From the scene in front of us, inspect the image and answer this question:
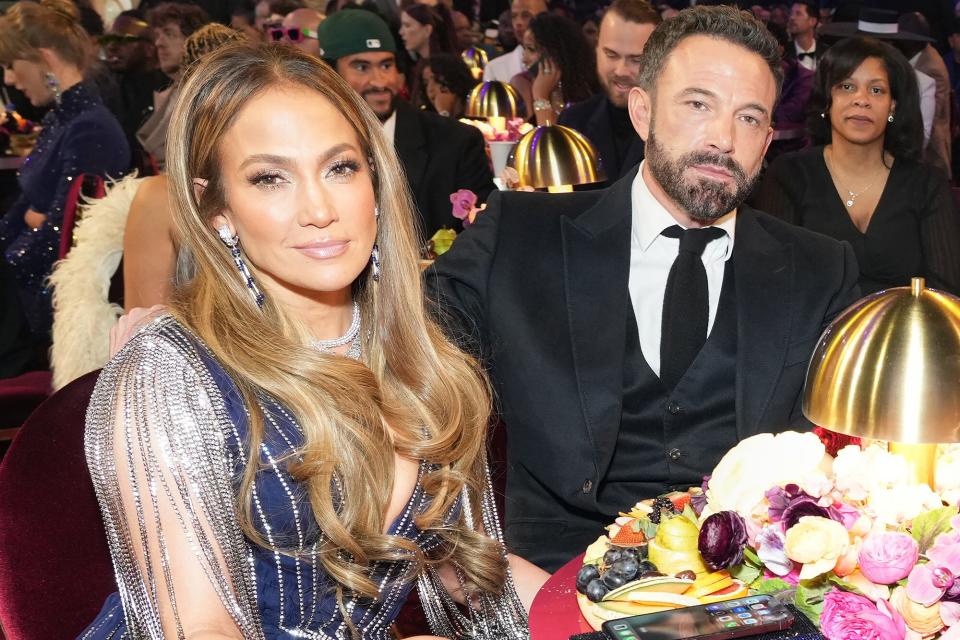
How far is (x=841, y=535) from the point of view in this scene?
1391 mm

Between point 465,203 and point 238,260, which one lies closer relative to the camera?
point 238,260

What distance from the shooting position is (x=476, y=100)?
234 inches

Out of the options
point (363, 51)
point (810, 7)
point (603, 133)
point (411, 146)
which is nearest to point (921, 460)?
point (603, 133)

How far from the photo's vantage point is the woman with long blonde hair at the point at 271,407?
5.18 ft

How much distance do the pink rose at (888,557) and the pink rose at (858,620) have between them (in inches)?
1.5

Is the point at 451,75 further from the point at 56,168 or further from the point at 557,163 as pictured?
the point at 557,163

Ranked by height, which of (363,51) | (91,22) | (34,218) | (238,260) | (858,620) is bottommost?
(34,218)

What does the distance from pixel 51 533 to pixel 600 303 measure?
117cm

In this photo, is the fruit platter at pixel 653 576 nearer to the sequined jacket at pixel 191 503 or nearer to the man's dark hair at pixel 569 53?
the sequined jacket at pixel 191 503

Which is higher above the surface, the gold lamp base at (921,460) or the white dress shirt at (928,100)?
the white dress shirt at (928,100)

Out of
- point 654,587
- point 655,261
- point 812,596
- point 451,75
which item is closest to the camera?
point 812,596

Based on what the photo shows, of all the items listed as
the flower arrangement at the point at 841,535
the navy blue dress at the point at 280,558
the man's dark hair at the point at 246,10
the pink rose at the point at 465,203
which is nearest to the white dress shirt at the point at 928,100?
the pink rose at the point at 465,203

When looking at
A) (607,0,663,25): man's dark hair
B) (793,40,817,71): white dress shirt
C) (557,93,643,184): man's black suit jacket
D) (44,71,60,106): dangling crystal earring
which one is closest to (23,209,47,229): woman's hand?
(44,71,60,106): dangling crystal earring

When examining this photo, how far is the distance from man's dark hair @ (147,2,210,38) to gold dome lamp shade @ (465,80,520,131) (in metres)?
1.78
